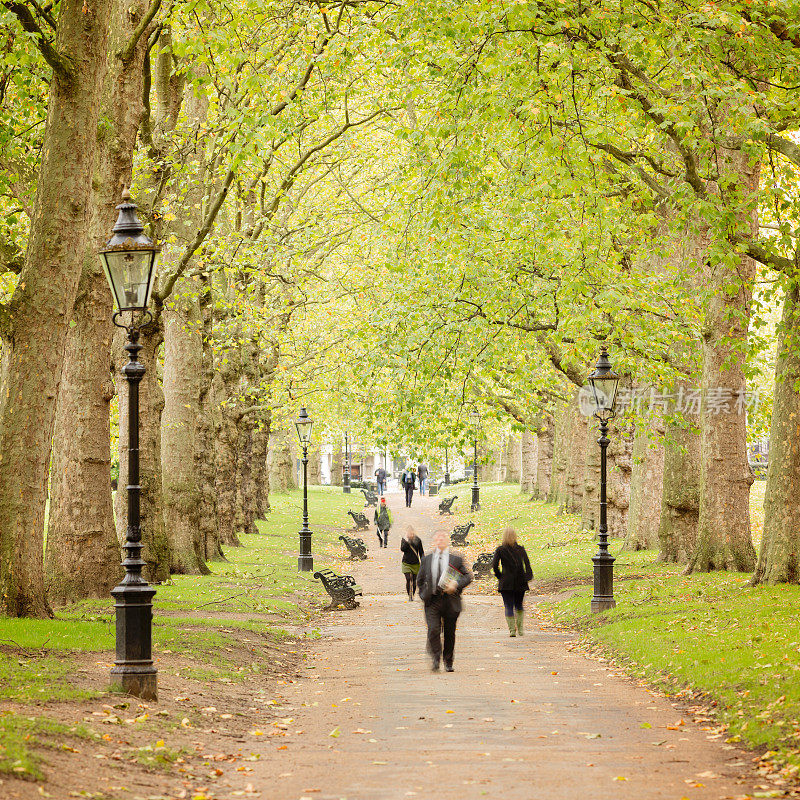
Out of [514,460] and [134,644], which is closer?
[134,644]

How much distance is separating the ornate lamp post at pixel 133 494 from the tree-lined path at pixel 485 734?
153cm

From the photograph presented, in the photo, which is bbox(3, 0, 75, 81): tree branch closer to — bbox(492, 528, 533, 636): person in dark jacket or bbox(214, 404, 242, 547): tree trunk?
bbox(492, 528, 533, 636): person in dark jacket

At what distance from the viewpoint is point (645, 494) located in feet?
80.7

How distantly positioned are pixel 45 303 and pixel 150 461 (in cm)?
712

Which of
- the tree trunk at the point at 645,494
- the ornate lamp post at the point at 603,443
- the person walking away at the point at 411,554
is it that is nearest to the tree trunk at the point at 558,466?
the tree trunk at the point at 645,494

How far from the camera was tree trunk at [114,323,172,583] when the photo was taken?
61.5 ft

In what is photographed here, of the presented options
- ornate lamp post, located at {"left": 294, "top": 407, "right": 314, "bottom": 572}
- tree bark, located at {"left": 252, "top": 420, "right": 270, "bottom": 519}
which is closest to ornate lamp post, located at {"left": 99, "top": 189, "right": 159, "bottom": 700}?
ornate lamp post, located at {"left": 294, "top": 407, "right": 314, "bottom": 572}

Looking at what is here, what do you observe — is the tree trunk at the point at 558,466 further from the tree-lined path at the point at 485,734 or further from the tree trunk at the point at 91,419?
the tree trunk at the point at 91,419

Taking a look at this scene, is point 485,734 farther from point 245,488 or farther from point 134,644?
point 245,488

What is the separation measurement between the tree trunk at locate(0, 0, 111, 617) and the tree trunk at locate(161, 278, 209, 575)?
9.33 m

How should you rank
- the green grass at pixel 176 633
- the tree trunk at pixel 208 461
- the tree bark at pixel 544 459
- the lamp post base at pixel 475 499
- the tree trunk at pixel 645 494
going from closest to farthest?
the green grass at pixel 176 633 → the tree trunk at pixel 645 494 → the tree trunk at pixel 208 461 → the lamp post base at pixel 475 499 → the tree bark at pixel 544 459

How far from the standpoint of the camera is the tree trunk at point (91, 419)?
15484 mm

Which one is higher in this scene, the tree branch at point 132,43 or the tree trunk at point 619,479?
the tree branch at point 132,43

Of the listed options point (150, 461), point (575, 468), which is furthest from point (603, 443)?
point (575, 468)
